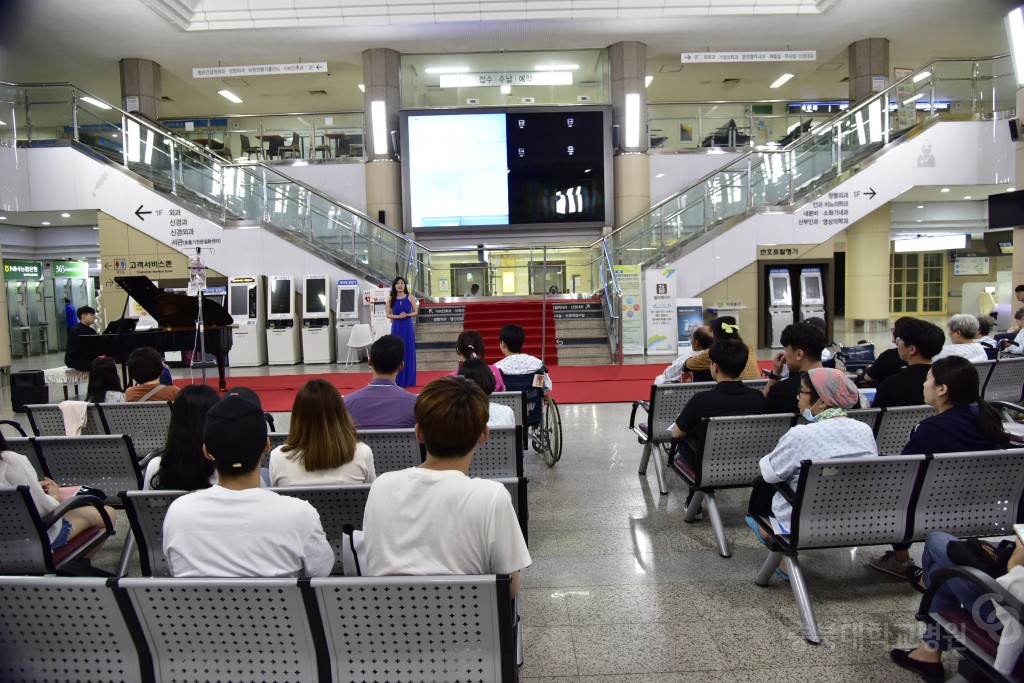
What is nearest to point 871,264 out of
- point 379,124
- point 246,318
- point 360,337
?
point 360,337

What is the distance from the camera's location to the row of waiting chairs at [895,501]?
3010 millimetres

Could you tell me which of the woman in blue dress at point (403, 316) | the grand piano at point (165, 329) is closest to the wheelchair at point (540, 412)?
the woman in blue dress at point (403, 316)

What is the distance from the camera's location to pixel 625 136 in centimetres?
1625

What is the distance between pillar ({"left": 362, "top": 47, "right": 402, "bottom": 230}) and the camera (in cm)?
1602

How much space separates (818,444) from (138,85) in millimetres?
17556

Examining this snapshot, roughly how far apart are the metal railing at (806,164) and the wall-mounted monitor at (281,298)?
20.6 ft

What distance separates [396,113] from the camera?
1622cm

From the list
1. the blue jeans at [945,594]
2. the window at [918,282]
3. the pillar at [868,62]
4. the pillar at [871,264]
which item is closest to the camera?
the blue jeans at [945,594]

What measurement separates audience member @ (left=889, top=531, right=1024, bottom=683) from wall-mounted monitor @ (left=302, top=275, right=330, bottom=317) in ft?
38.9

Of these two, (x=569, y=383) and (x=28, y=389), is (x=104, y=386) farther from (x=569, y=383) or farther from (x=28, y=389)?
(x=569, y=383)

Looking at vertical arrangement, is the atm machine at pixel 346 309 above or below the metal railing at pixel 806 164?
below

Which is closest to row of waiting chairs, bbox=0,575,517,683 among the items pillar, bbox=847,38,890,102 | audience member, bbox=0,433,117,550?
audience member, bbox=0,433,117,550

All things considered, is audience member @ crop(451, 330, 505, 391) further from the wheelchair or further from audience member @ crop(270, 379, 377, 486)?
audience member @ crop(270, 379, 377, 486)

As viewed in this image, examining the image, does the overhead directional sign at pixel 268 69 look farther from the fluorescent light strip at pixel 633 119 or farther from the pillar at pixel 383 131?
the fluorescent light strip at pixel 633 119
